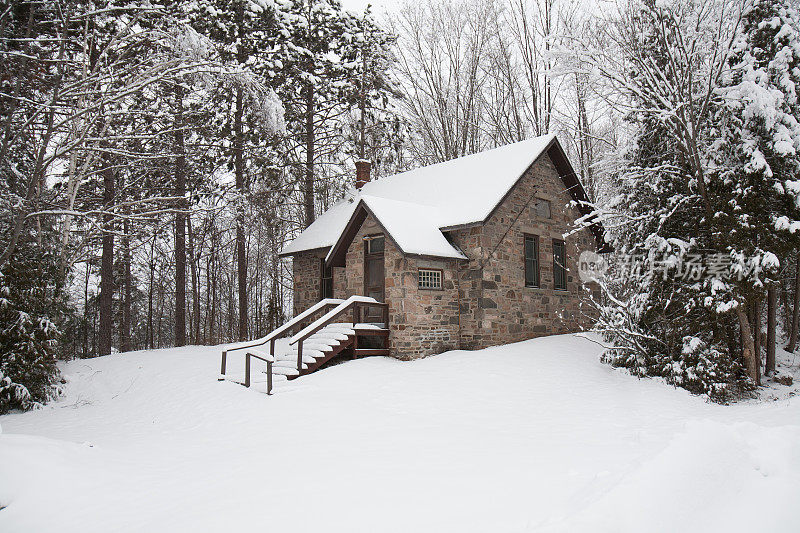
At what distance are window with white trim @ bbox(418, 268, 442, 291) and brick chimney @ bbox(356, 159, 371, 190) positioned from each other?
720 cm

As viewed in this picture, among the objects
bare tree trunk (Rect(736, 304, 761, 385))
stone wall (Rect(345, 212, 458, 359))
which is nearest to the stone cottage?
stone wall (Rect(345, 212, 458, 359))

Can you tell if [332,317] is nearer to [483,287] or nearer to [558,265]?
[483,287]

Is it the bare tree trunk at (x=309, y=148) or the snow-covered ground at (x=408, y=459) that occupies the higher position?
the bare tree trunk at (x=309, y=148)

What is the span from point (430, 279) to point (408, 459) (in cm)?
717

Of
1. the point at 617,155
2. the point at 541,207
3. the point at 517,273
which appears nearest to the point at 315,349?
the point at 517,273

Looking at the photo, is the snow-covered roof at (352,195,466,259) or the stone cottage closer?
the snow-covered roof at (352,195,466,259)

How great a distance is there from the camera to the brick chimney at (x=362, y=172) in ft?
63.2

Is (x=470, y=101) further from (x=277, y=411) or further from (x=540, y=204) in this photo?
(x=277, y=411)

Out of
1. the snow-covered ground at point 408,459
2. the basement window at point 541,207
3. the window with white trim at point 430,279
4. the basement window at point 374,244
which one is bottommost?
the snow-covered ground at point 408,459

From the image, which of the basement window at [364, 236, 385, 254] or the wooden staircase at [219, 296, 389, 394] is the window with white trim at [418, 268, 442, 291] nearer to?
the wooden staircase at [219, 296, 389, 394]

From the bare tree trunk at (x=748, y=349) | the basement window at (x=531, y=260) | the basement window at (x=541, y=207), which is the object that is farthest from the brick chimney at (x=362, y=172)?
the bare tree trunk at (x=748, y=349)

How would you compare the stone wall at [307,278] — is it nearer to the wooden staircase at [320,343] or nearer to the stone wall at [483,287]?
the stone wall at [483,287]

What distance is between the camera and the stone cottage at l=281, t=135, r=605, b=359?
498 inches

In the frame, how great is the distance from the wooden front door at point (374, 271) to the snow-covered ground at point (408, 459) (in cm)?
307
